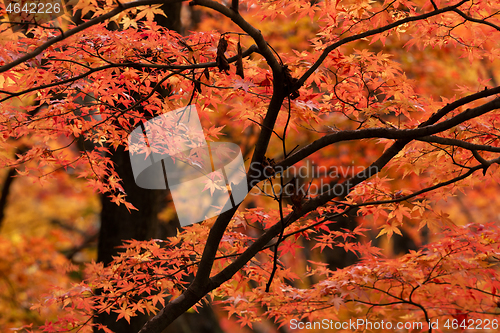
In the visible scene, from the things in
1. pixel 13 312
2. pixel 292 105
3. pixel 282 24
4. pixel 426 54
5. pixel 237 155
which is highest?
pixel 282 24

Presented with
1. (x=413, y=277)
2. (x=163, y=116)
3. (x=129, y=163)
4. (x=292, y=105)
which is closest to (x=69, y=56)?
(x=163, y=116)

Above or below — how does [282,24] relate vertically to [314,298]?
above

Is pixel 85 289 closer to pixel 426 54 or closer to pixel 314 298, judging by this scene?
pixel 314 298

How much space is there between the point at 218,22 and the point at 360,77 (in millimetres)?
7317

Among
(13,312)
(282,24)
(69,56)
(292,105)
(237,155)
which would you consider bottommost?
(13,312)

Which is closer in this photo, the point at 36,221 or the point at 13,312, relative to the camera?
the point at 13,312

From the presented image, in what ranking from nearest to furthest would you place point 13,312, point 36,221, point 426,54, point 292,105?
1. point 292,105
2. point 13,312
3. point 426,54
4. point 36,221

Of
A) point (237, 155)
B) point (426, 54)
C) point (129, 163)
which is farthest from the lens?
point (426, 54)

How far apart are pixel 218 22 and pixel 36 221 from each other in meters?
8.22

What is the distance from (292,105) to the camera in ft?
8.73

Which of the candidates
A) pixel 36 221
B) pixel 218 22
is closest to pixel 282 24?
pixel 218 22

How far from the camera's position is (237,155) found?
11.3 feet

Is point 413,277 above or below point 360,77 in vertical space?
below

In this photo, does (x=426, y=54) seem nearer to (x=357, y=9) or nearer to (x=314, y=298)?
(x=357, y=9)
